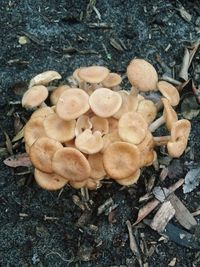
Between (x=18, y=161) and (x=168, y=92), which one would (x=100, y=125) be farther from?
(x=18, y=161)

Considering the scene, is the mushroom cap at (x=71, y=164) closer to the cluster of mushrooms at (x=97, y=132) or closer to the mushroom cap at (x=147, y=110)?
the cluster of mushrooms at (x=97, y=132)

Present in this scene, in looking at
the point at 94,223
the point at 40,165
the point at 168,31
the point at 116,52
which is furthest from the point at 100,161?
the point at 168,31

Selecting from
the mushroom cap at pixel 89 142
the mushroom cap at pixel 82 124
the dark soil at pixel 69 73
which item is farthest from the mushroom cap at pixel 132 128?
the dark soil at pixel 69 73

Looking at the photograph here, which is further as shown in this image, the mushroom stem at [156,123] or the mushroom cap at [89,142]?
the mushroom stem at [156,123]

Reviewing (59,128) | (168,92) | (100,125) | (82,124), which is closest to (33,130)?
(59,128)

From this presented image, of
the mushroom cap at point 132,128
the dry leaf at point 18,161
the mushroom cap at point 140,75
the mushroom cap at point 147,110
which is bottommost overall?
the dry leaf at point 18,161

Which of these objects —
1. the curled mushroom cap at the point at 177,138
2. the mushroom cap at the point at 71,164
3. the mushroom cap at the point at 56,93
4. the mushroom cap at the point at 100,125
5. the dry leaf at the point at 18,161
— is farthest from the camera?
the dry leaf at the point at 18,161

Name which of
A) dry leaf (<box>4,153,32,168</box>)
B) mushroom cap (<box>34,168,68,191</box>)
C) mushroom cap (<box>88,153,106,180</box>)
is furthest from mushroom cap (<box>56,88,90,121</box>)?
dry leaf (<box>4,153,32,168</box>)

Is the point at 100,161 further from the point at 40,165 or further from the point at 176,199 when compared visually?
the point at 176,199
